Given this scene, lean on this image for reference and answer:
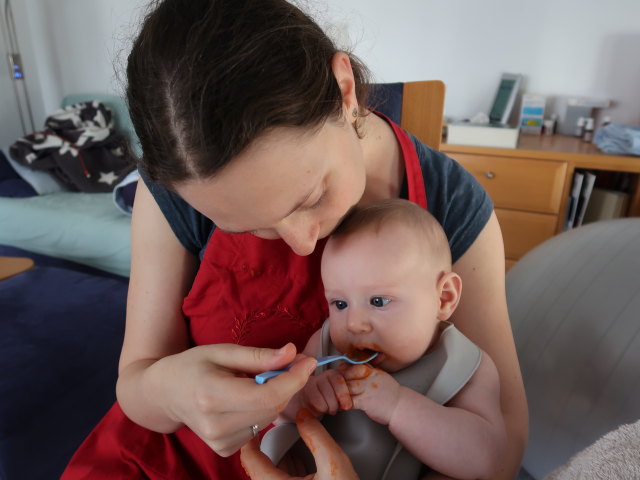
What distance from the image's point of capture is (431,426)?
0.64m

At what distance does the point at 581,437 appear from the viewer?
85 centimetres

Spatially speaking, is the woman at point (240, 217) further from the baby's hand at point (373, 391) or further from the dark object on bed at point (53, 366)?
the dark object on bed at point (53, 366)

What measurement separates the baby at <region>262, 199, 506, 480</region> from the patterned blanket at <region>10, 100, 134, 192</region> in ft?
8.00

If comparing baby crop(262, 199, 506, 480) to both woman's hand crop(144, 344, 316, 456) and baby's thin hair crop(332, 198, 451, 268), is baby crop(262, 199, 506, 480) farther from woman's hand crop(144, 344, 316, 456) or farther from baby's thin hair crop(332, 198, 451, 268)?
woman's hand crop(144, 344, 316, 456)

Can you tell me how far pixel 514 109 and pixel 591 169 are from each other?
62cm

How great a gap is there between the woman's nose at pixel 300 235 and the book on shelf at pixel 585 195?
6.68 ft

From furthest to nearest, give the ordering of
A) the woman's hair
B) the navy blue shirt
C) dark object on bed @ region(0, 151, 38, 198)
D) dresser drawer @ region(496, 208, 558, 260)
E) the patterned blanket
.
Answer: the patterned blanket → dark object on bed @ region(0, 151, 38, 198) → dresser drawer @ region(496, 208, 558, 260) → the navy blue shirt → the woman's hair

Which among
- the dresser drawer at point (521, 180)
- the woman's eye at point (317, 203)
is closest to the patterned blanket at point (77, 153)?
the dresser drawer at point (521, 180)

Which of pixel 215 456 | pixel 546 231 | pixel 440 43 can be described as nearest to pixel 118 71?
pixel 215 456

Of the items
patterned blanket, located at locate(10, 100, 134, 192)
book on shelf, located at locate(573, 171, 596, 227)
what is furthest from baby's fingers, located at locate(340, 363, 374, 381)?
patterned blanket, located at locate(10, 100, 134, 192)

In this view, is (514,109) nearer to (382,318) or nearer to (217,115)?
(382,318)

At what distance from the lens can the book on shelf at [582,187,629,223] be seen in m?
2.29

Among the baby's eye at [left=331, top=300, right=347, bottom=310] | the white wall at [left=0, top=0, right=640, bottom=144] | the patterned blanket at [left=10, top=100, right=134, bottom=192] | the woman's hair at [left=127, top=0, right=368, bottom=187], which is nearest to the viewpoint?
the woman's hair at [left=127, top=0, right=368, bottom=187]

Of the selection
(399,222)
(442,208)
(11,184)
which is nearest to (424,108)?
(442,208)
